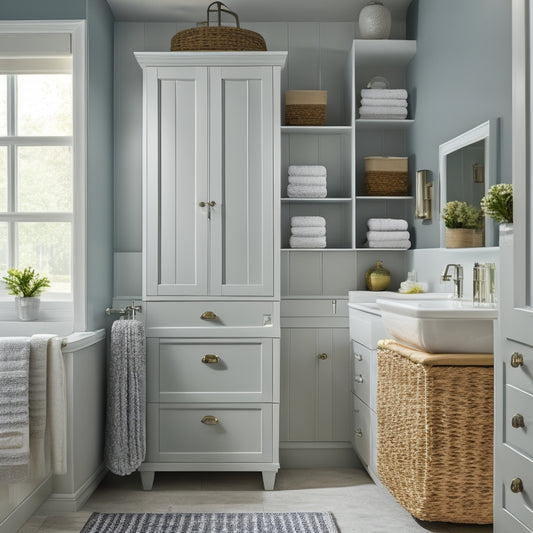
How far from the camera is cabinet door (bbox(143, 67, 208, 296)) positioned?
11.0 ft

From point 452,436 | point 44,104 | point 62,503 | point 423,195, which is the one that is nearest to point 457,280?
point 452,436

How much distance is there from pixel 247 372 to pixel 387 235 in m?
1.06

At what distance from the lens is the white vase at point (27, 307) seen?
322 cm

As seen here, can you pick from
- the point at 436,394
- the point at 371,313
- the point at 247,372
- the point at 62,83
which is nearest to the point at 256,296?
the point at 247,372

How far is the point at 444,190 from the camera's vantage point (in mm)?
3137

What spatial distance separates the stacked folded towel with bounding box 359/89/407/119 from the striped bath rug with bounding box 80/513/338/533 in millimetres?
2077

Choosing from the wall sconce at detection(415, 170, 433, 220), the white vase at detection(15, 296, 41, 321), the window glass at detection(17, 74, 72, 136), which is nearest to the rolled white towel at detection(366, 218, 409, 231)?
the wall sconce at detection(415, 170, 433, 220)

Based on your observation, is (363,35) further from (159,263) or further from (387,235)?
(159,263)

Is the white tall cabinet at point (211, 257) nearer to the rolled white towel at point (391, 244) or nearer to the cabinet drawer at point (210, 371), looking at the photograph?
the cabinet drawer at point (210, 371)

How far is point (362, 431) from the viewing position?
11.0 feet

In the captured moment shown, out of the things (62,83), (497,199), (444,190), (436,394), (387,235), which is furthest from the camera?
(387,235)

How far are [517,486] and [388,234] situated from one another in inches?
73.6

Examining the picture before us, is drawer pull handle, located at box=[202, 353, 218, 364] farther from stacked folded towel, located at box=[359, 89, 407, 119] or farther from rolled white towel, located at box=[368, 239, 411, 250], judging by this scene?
stacked folded towel, located at box=[359, 89, 407, 119]

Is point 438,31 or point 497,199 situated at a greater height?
point 438,31
